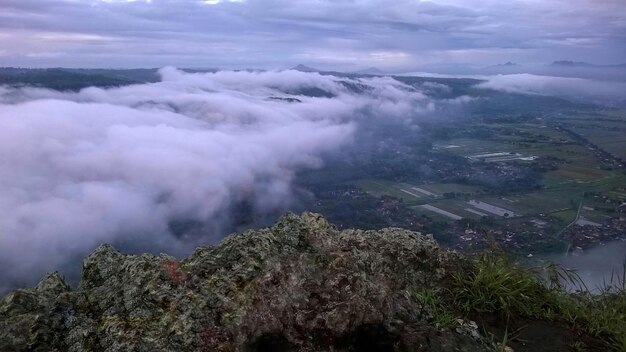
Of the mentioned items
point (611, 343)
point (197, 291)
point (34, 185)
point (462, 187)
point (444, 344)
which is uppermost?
point (197, 291)

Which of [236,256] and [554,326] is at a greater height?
[236,256]

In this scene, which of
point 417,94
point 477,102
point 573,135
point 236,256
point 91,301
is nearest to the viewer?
point 91,301

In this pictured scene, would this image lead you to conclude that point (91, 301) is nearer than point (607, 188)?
Yes

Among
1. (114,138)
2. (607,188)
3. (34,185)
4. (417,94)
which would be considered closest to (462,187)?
(607,188)

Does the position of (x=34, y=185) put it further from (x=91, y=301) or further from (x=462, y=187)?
(x=91, y=301)
